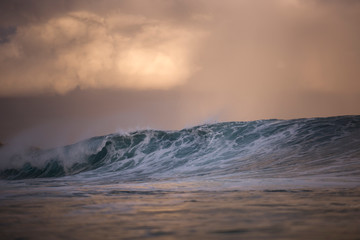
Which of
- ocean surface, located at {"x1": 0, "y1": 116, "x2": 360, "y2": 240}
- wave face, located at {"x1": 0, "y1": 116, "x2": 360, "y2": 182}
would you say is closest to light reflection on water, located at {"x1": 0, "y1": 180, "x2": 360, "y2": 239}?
ocean surface, located at {"x1": 0, "y1": 116, "x2": 360, "y2": 240}

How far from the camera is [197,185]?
24.6 feet

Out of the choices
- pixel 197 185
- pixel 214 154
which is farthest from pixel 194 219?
pixel 214 154

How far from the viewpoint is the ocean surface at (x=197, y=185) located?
293cm

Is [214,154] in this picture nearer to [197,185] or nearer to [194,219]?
[197,185]

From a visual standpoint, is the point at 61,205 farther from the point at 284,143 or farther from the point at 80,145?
the point at 80,145

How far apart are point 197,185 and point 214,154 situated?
874 centimetres

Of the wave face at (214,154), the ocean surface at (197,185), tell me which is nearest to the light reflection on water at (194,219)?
the ocean surface at (197,185)

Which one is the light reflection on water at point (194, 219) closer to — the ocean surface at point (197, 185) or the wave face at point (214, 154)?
the ocean surface at point (197, 185)

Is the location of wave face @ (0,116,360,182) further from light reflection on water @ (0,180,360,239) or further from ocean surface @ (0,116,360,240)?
light reflection on water @ (0,180,360,239)

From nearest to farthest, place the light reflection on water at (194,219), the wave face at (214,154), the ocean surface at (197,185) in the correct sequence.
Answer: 1. the light reflection on water at (194,219)
2. the ocean surface at (197,185)
3. the wave face at (214,154)

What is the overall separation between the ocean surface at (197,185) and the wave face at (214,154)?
0.05m

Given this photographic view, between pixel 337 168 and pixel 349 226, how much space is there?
23.3ft

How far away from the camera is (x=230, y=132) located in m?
19.2

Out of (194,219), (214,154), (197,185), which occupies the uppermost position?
(214,154)
